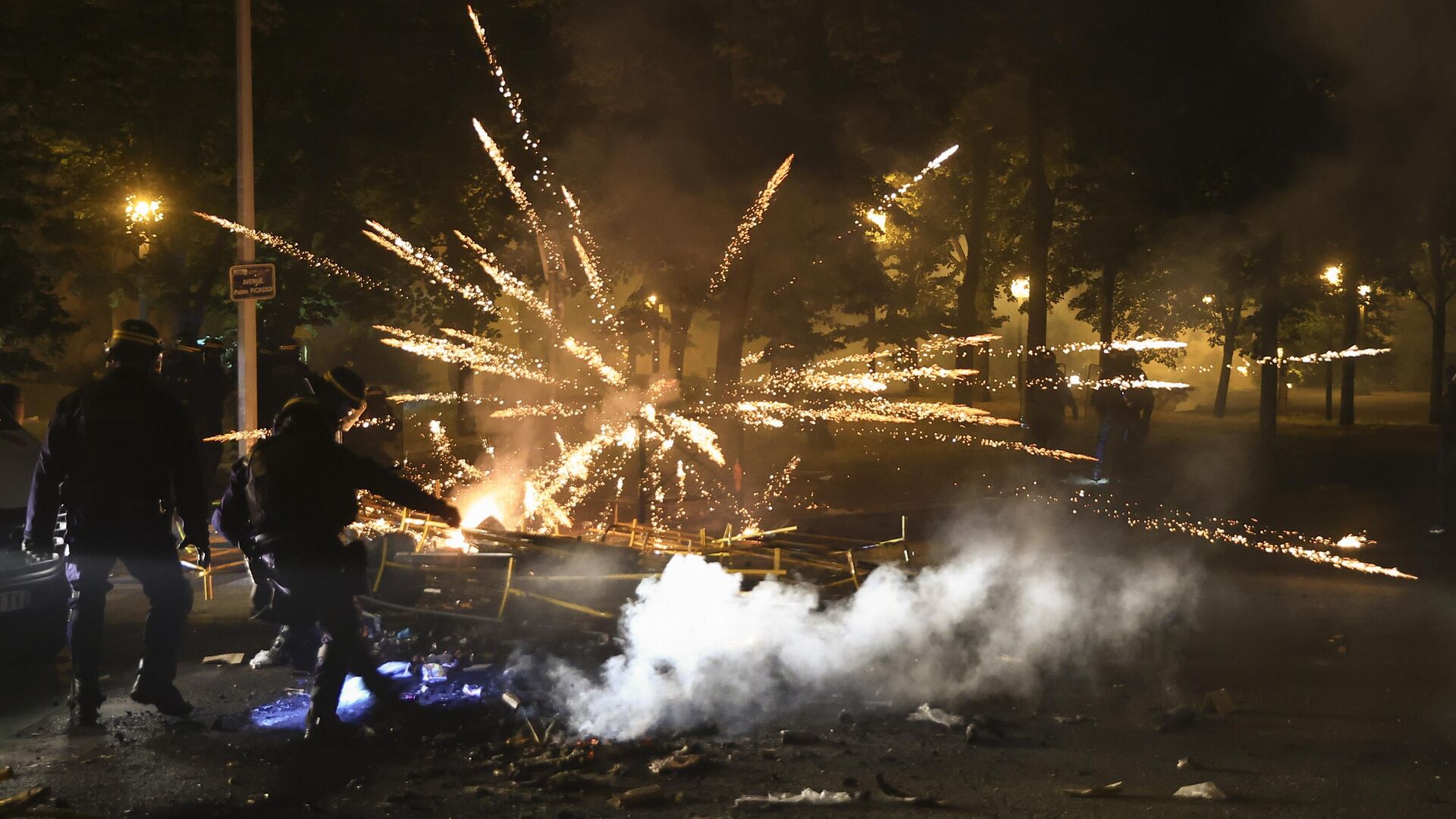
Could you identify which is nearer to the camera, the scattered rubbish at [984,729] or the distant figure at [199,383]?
the scattered rubbish at [984,729]

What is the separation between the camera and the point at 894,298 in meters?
26.9

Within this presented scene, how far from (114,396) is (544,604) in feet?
7.88

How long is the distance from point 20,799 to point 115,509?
1558 millimetres

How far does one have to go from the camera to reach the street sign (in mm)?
11570

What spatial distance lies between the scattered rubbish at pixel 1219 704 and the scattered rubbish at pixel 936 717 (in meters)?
1.27

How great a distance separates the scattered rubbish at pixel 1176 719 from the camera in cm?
547

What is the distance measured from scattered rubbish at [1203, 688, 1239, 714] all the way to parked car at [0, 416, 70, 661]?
6.21 metres

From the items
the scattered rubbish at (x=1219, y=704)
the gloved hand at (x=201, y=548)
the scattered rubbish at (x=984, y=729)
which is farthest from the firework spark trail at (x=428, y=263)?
the scattered rubbish at (x=1219, y=704)

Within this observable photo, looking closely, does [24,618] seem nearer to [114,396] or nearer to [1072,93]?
[114,396]

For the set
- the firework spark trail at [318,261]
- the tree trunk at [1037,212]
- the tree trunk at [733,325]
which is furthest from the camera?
the tree trunk at [1037,212]

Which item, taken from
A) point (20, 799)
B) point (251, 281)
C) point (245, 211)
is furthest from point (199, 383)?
point (20, 799)

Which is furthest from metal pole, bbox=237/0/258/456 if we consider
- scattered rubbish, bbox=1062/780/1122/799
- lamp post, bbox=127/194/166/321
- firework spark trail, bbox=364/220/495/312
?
scattered rubbish, bbox=1062/780/1122/799

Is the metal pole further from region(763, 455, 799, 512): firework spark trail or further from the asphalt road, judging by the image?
region(763, 455, 799, 512): firework spark trail

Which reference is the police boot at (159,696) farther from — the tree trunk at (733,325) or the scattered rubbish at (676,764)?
the tree trunk at (733,325)
